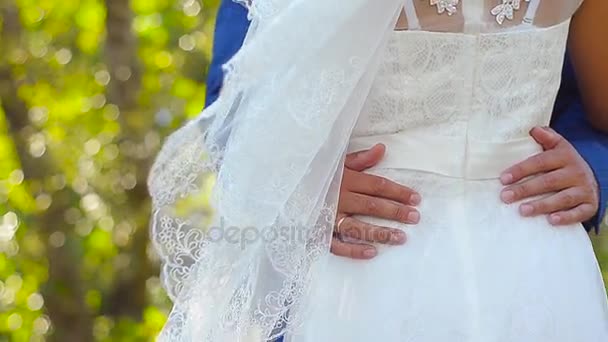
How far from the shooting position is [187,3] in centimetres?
311

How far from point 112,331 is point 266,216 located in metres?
2.09

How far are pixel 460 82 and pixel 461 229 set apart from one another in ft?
0.59

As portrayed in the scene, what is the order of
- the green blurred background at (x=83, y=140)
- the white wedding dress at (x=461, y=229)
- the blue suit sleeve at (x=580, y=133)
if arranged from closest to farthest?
the white wedding dress at (x=461, y=229), the blue suit sleeve at (x=580, y=133), the green blurred background at (x=83, y=140)

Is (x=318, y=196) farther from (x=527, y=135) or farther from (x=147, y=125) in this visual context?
(x=147, y=125)

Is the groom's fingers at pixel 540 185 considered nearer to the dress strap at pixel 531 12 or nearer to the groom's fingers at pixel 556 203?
A: the groom's fingers at pixel 556 203

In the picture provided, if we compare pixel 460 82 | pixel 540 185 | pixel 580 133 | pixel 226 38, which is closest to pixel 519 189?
pixel 540 185

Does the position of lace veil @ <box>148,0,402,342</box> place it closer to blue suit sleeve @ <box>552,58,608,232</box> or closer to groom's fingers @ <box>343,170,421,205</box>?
groom's fingers @ <box>343,170,421,205</box>

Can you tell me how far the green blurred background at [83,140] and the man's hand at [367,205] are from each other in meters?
1.63

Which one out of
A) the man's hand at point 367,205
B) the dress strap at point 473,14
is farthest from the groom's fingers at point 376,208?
the dress strap at point 473,14

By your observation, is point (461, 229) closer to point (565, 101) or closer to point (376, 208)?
point (376, 208)

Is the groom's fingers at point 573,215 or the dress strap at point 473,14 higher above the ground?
the dress strap at point 473,14

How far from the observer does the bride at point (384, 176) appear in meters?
1.34

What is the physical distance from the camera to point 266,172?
1.37 metres

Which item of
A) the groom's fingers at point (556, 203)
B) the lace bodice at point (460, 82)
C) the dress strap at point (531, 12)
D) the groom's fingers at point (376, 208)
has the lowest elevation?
the groom's fingers at point (556, 203)
